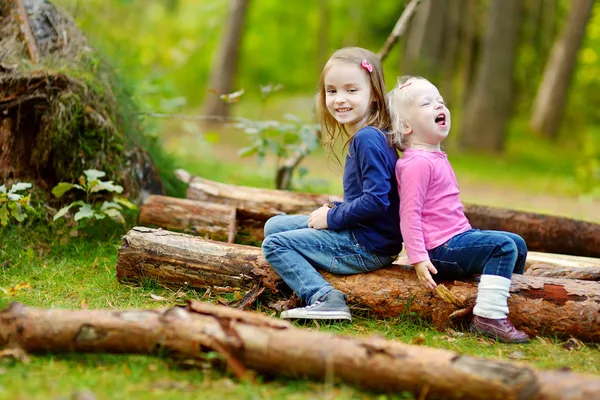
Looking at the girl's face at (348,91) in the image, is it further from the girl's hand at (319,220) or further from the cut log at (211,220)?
the cut log at (211,220)

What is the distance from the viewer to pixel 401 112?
12.7ft

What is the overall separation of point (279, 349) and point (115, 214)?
2.46 m

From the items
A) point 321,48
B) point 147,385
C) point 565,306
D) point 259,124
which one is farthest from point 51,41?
point 321,48

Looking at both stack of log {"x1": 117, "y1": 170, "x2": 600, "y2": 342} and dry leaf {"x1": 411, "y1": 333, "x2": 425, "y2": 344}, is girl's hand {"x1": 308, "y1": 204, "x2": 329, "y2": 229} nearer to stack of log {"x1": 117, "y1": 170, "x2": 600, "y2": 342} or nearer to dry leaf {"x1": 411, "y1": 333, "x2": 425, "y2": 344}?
stack of log {"x1": 117, "y1": 170, "x2": 600, "y2": 342}

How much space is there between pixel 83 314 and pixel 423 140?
2.10m

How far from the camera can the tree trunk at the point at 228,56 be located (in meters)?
16.2

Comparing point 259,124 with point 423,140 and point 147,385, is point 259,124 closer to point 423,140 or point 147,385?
point 423,140

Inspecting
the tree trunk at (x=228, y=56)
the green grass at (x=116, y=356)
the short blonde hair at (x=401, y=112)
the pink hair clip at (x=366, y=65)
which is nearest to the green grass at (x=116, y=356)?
the green grass at (x=116, y=356)

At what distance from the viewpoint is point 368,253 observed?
3912 mm

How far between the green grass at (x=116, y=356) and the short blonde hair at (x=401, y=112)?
1.04 m

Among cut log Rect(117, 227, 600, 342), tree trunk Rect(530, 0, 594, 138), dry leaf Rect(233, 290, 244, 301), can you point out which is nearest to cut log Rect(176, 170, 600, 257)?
cut log Rect(117, 227, 600, 342)

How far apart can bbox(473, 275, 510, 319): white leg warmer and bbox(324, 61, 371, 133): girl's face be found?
1.20 meters

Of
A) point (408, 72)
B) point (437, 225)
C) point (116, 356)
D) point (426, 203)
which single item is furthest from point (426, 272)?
point (408, 72)

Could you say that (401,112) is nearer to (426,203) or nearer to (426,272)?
(426,203)
